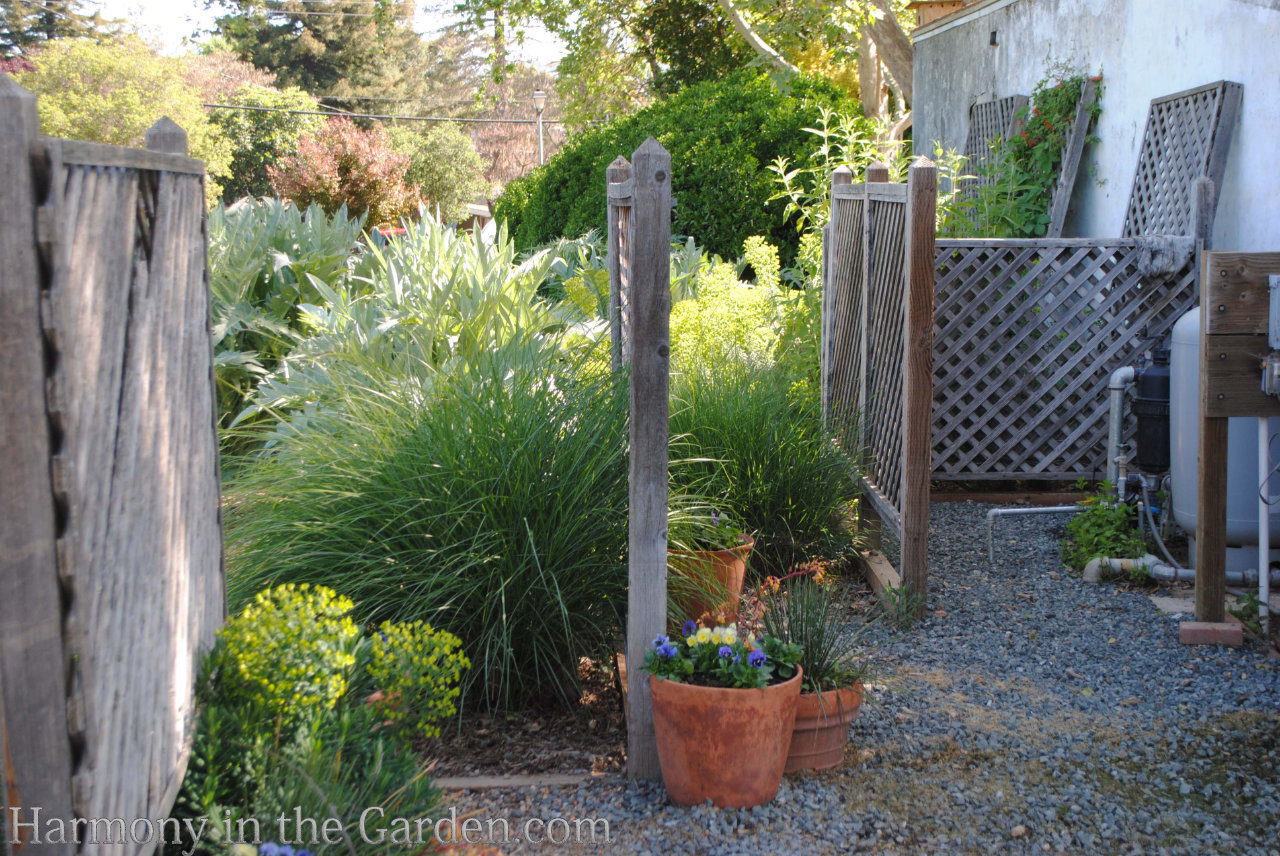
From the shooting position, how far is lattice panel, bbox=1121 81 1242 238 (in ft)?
17.6

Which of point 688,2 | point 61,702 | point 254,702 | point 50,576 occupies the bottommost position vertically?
point 254,702

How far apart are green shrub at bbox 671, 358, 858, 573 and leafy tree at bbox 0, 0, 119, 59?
40.1m

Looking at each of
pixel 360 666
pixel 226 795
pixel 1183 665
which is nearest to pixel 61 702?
pixel 226 795

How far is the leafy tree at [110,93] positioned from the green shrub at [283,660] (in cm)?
2679

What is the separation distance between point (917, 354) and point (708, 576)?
1227mm

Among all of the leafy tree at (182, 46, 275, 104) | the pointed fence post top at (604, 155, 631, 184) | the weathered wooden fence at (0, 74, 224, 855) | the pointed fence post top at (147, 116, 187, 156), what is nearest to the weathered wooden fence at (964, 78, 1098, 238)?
the pointed fence post top at (604, 155, 631, 184)

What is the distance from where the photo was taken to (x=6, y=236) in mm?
1273

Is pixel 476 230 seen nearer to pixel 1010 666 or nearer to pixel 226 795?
pixel 1010 666

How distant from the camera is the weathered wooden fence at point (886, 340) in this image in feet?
12.9

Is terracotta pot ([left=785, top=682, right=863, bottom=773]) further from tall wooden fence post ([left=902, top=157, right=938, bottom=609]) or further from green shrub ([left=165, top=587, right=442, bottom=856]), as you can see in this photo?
tall wooden fence post ([left=902, top=157, right=938, bottom=609])

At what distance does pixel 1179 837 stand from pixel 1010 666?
115 cm

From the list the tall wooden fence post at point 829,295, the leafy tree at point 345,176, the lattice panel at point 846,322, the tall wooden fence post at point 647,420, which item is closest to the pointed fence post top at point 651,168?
the tall wooden fence post at point 647,420

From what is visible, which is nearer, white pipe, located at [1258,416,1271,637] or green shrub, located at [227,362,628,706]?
green shrub, located at [227,362,628,706]

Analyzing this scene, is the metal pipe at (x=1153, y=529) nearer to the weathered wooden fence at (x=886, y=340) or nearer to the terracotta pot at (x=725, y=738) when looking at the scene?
the weathered wooden fence at (x=886, y=340)
